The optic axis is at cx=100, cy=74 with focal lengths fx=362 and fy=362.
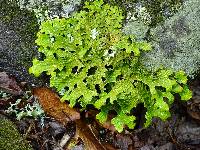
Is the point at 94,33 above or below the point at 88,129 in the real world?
above

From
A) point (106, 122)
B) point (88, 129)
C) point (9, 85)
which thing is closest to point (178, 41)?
point (106, 122)

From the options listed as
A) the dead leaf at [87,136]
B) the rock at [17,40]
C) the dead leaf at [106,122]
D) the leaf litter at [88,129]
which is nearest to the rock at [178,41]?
the leaf litter at [88,129]

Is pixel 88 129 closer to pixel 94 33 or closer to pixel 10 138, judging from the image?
pixel 10 138

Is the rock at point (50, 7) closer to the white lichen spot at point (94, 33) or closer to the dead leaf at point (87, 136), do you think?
the white lichen spot at point (94, 33)

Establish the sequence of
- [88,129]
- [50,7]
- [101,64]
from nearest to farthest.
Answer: [101,64], [50,7], [88,129]

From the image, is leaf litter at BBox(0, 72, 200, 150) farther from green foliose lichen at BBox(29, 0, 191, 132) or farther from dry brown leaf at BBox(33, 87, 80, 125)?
green foliose lichen at BBox(29, 0, 191, 132)

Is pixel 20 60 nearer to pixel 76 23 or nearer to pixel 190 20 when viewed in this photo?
pixel 76 23

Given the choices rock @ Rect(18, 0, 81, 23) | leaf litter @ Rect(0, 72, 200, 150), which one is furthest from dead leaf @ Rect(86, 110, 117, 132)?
rock @ Rect(18, 0, 81, 23)
